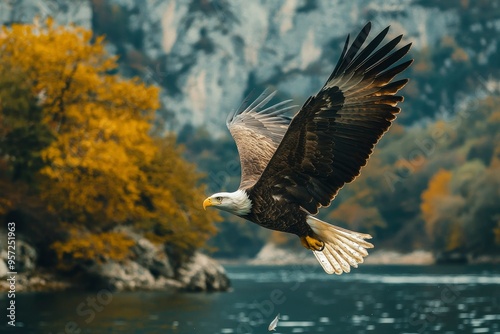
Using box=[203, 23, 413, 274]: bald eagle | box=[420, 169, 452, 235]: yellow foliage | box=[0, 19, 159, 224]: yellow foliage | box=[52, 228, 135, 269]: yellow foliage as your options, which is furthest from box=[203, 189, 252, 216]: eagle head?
box=[420, 169, 452, 235]: yellow foliage

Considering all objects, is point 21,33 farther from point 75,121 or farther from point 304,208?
point 304,208

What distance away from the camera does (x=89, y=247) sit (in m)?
36.9

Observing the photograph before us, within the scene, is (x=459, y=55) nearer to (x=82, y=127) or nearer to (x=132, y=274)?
(x=132, y=274)

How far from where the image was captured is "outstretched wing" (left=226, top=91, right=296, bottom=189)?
1529cm

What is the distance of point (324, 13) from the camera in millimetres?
164000

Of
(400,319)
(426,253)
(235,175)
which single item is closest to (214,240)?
(235,175)

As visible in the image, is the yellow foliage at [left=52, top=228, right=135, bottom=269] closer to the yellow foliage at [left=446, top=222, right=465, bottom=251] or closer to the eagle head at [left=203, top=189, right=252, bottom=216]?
the eagle head at [left=203, top=189, right=252, bottom=216]

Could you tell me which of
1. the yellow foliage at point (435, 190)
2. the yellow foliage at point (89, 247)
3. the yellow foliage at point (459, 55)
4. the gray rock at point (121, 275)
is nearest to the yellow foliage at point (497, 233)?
the yellow foliage at point (435, 190)

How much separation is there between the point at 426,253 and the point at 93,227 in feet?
198

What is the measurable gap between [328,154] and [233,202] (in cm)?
133

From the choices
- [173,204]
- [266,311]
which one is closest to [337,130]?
[266,311]

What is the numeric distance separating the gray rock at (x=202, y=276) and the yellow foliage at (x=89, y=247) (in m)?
4.15

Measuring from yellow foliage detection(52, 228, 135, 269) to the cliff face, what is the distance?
369ft

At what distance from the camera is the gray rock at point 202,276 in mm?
41469
